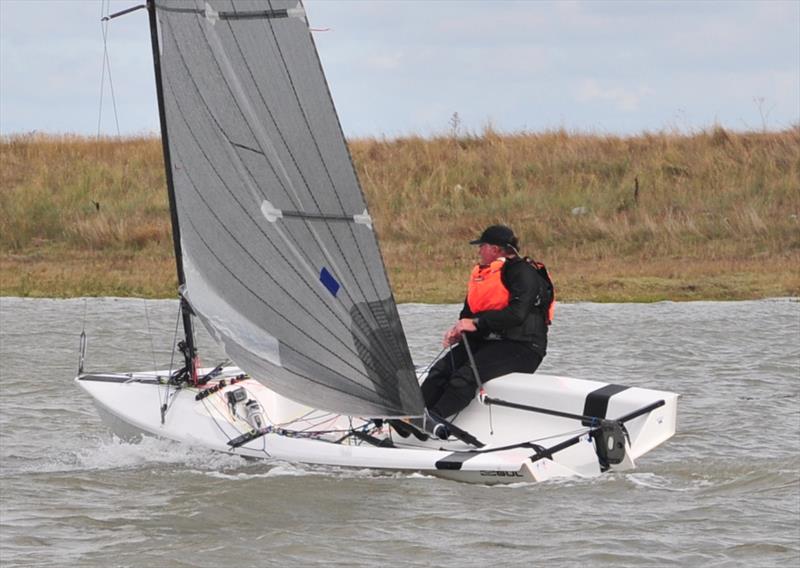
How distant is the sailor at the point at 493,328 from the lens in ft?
33.0

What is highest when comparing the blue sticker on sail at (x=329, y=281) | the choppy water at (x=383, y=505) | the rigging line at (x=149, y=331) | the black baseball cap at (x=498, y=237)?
the black baseball cap at (x=498, y=237)

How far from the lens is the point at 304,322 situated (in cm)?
995

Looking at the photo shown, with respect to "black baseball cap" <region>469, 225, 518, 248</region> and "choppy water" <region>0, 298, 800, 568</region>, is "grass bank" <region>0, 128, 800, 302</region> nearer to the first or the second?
"choppy water" <region>0, 298, 800, 568</region>

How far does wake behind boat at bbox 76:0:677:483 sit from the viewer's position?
31.6ft

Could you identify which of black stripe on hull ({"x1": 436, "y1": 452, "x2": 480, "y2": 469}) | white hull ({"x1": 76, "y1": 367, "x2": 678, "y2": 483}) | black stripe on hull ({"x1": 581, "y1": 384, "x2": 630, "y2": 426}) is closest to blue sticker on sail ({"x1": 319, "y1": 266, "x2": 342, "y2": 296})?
white hull ({"x1": 76, "y1": 367, "x2": 678, "y2": 483})

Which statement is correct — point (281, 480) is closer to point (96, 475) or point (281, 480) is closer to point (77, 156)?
point (96, 475)

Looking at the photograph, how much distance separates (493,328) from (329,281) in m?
1.08

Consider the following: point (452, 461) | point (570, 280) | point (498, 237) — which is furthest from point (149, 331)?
point (452, 461)

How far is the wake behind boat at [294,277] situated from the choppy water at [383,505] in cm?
21

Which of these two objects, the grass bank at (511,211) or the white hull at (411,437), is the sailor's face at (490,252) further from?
the grass bank at (511,211)

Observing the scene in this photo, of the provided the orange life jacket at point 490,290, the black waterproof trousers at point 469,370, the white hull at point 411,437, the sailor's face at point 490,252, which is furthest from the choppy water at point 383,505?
the sailor's face at point 490,252

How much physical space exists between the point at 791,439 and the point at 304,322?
139 inches

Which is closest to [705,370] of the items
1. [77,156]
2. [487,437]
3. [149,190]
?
[487,437]

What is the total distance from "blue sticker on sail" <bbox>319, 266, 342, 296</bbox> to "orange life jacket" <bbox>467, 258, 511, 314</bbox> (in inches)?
35.5
